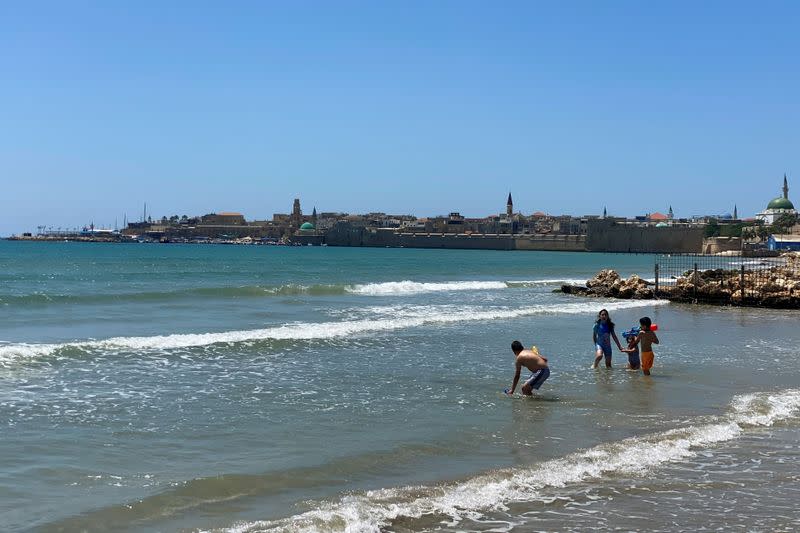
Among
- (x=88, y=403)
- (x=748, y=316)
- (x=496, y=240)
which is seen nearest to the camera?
(x=88, y=403)

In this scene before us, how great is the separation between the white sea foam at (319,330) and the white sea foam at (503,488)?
926cm

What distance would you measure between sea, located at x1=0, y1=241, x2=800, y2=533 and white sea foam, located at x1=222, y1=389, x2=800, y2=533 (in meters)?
0.03

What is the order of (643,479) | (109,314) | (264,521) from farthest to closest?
1. (109,314)
2. (643,479)
3. (264,521)

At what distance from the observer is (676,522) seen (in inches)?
249

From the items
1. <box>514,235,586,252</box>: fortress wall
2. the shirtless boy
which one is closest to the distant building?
<box>514,235,586,252</box>: fortress wall

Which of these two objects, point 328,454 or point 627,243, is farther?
point 627,243

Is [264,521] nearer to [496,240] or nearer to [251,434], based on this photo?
[251,434]

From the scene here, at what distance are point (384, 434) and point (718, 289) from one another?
2493 centimetres

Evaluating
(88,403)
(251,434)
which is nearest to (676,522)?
(251,434)

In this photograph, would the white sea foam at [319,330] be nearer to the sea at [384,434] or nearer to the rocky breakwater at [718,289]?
the sea at [384,434]

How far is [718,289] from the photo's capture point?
3080 centimetres

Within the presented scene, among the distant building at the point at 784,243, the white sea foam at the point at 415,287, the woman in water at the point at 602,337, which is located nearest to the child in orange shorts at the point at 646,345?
the woman in water at the point at 602,337

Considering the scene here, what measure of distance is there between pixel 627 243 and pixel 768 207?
1588 inches

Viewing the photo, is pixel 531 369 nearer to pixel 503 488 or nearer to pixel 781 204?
pixel 503 488
